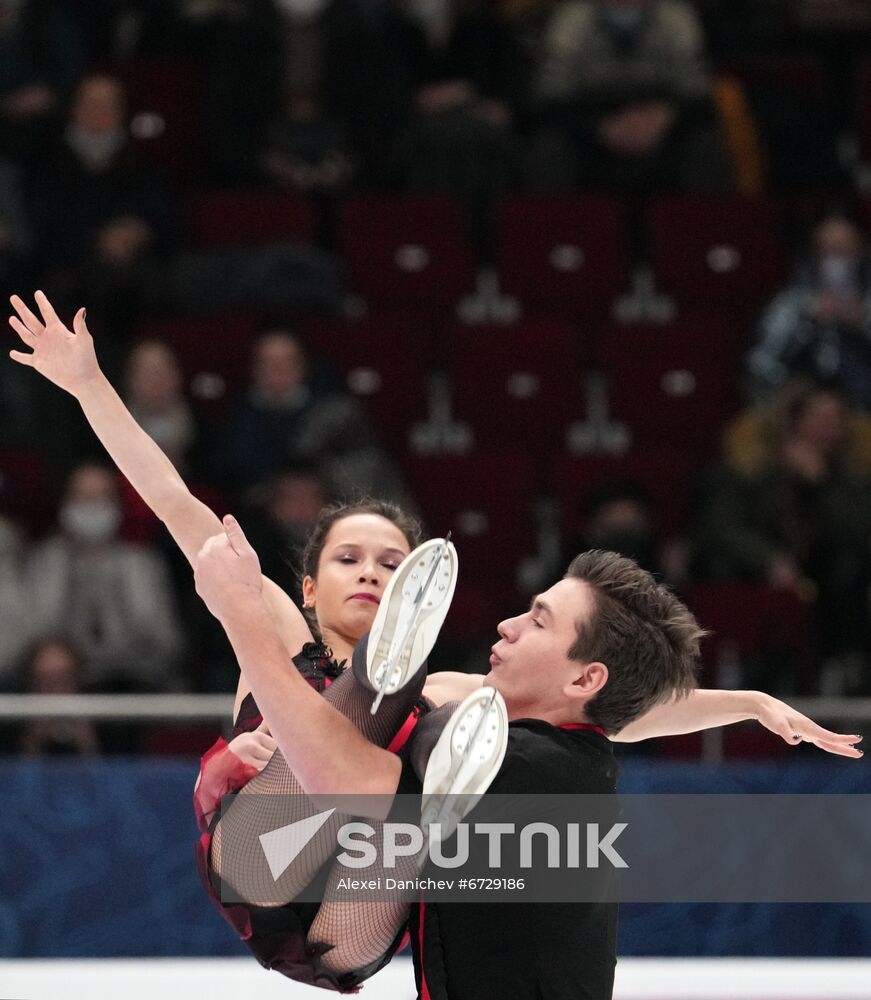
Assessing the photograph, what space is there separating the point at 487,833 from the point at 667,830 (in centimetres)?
228

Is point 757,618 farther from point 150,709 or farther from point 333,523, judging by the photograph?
point 333,523

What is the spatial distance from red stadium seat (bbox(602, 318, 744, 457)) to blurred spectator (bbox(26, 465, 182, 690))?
2.24 metres

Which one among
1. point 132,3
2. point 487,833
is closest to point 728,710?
point 487,833

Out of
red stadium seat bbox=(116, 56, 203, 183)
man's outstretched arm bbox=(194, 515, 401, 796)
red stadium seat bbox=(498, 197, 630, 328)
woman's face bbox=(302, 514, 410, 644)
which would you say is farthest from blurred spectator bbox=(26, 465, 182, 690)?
man's outstretched arm bbox=(194, 515, 401, 796)

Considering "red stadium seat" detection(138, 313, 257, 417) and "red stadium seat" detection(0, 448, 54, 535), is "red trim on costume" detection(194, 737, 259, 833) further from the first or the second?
"red stadium seat" detection(138, 313, 257, 417)

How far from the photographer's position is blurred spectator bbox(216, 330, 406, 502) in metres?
7.09

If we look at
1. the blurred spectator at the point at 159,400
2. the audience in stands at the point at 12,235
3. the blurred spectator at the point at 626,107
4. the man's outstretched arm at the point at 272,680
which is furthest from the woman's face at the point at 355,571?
the blurred spectator at the point at 626,107

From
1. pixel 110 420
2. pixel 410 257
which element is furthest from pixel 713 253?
pixel 110 420

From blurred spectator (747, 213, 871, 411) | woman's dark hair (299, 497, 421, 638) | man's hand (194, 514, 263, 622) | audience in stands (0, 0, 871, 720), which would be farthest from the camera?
blurred spectator (747, 213, 871, 411)

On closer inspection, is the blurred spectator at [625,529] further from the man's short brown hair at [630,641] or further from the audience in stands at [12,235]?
the man's short brown hair at [630,641]

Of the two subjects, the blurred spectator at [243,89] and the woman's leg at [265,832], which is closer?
the woman's leg at [265,832]

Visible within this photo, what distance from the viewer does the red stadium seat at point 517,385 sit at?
7.64 m

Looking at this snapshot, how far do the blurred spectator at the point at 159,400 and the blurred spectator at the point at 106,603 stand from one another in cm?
53

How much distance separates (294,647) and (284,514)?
9.41ft
